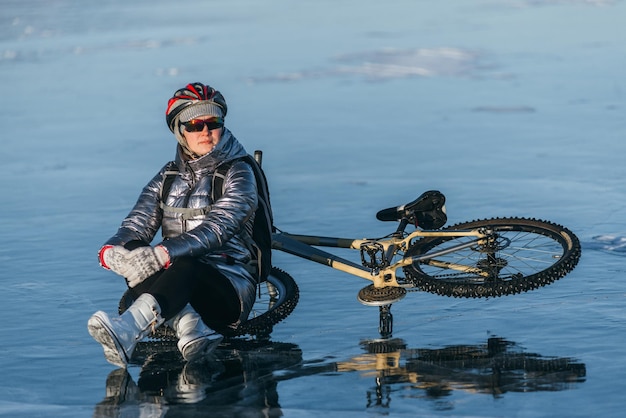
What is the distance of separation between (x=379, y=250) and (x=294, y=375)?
155 cm

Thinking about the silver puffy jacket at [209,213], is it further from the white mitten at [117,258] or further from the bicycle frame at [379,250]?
the bicycle frame at [379,250]

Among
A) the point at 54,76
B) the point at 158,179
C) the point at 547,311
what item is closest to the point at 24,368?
the point at 158,179

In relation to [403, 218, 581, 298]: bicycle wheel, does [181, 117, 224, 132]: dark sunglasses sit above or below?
above

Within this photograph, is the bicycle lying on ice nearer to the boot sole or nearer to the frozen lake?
the frozen lake

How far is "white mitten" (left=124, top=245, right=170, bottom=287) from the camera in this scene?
755cm

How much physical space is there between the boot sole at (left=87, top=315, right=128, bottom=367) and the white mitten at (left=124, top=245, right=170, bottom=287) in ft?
1.82

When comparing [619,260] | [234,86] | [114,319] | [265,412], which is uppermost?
[234,86]

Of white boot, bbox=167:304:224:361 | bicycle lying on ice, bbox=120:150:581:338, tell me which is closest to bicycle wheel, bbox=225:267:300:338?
bicycle lying on ice, bbox=120:150:581:338

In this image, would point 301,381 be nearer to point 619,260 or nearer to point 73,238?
Result: point 619,260

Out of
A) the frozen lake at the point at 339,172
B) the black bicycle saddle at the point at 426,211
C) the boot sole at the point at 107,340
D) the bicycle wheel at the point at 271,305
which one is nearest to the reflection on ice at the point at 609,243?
the frozen lake at the point at 339,172

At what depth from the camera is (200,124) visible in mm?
8078

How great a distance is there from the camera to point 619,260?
395 inches

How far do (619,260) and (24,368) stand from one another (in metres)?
4.91

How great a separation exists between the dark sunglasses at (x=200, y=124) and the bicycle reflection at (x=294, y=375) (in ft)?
4.83
